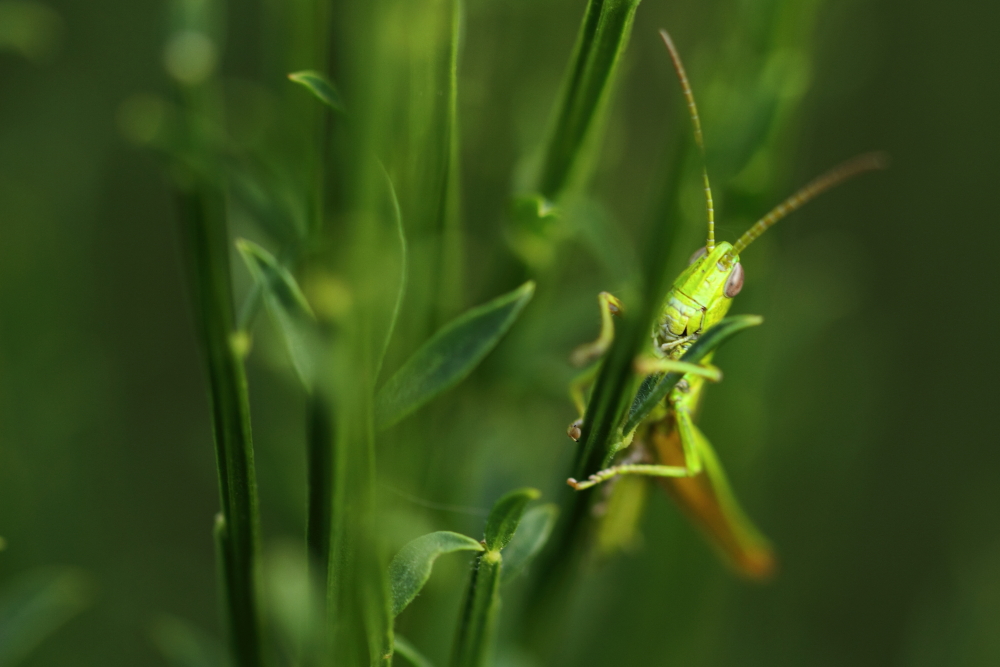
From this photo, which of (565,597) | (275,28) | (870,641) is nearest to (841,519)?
(870,641)

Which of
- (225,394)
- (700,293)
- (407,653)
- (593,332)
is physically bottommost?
(407,653)

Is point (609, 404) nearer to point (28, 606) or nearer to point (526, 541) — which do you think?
point (526, 541)

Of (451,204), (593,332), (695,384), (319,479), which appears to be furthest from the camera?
(593,332)

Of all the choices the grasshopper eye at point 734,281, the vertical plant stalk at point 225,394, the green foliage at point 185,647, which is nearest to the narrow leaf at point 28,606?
the green foliage at point 185,647

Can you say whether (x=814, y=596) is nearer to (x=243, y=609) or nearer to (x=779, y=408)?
(x=779, y=408)

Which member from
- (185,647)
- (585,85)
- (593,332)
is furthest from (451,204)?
(593,332)

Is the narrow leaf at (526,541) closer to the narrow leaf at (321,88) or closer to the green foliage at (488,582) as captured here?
the green foliage at (488,582)
